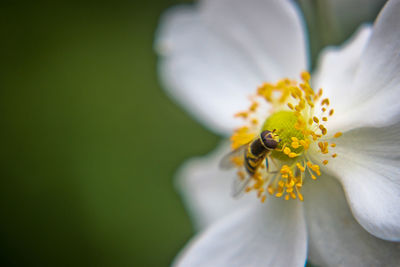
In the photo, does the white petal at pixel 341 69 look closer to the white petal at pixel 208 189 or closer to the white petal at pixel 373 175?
the white petal at pixel 373 175

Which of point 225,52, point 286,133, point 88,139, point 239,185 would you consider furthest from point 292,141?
point 88,139

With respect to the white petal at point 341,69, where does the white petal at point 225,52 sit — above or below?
above

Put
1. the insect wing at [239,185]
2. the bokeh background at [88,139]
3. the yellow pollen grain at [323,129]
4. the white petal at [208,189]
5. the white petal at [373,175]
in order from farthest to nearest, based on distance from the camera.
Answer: the bokeh background at [88,139]
the white petal at [208,189]
the insect wing at [239,185]
the yellow pollen grain at [323,129]
the white petal at [373,175]

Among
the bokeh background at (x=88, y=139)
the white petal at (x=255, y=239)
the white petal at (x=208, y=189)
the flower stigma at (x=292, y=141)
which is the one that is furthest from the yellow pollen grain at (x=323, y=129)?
the bokeh background at (x=88, y=139)

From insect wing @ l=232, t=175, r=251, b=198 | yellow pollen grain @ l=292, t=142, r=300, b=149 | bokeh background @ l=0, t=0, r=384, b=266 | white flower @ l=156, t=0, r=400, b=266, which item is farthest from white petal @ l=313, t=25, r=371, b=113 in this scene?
bokeh background @ l=0, t=0, r=384, b=266

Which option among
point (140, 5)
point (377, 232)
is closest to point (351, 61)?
→ point (377, 232)

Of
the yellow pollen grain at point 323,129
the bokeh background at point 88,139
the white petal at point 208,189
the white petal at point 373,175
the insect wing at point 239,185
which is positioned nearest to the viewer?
the white petal at point 373,175

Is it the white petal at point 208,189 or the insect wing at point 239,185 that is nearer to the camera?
the insect wing at point 239,185
